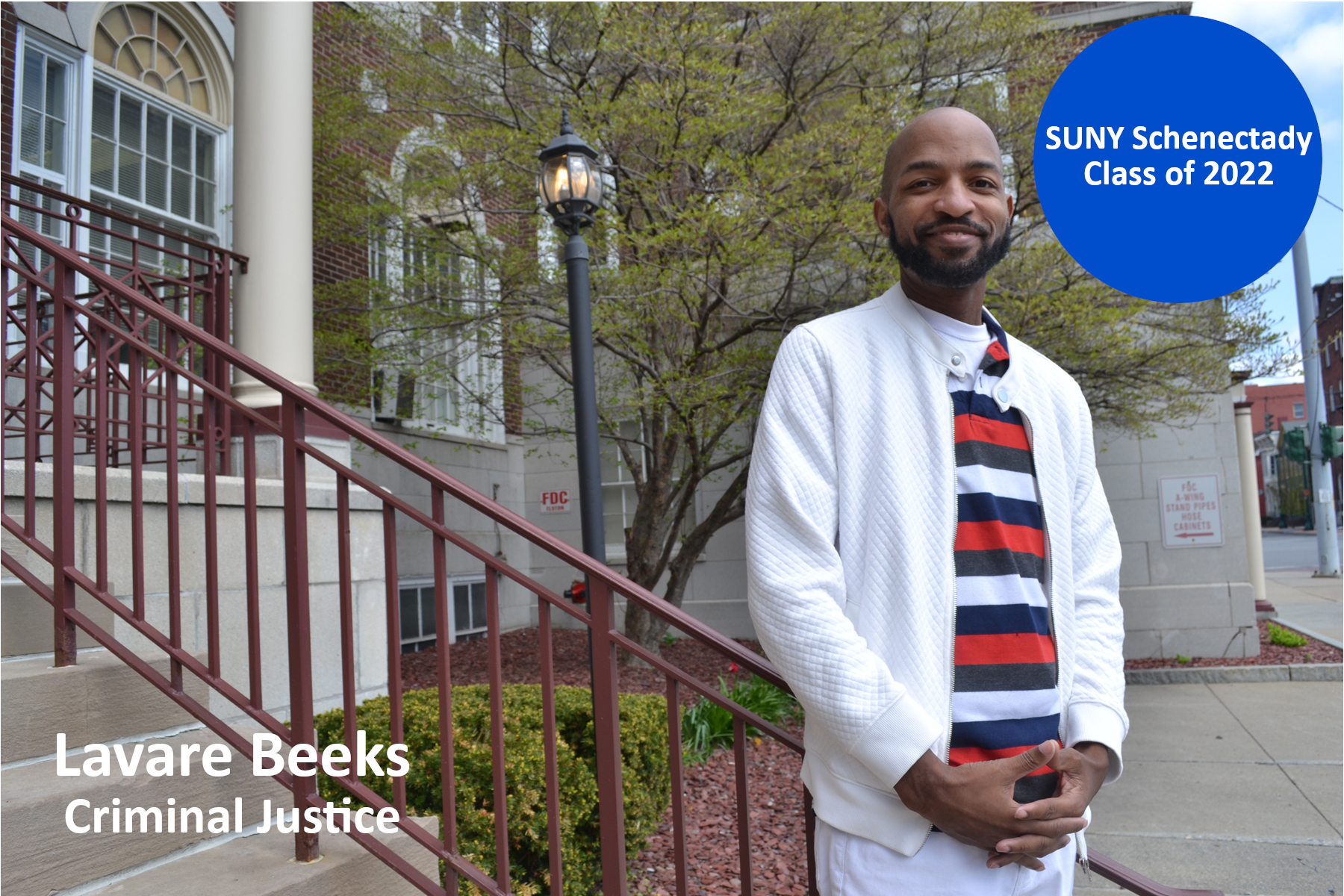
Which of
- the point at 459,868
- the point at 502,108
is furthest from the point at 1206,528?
the point at 459,868

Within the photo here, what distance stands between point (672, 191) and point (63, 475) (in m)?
5.39

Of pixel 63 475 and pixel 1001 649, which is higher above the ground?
pixel 63 475

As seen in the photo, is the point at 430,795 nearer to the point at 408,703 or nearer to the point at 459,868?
the point at 408,703

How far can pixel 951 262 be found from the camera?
1752mm

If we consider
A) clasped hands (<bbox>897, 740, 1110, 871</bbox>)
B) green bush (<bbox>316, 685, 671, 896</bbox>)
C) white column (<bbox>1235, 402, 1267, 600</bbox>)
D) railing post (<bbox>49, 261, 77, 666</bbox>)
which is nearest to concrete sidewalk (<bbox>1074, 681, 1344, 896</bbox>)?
green bush (<bbox>316, 685, 671, 896</bbox>)

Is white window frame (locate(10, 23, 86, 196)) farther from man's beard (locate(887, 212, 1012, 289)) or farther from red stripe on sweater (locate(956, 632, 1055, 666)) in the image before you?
red stripe on sweater (locate(956, 632, 1055, 666))

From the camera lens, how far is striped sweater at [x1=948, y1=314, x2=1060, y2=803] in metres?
1.57

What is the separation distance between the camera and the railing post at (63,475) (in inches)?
107

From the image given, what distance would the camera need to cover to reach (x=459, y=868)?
228 centimetres

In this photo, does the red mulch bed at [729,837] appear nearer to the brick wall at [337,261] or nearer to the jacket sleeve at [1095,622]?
the jacket sleeve at [1095,622]

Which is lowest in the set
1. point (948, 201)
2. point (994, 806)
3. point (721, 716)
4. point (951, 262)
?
point (721, 716)

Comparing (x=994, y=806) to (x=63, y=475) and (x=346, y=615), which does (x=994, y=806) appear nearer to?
(x=346, y=615)

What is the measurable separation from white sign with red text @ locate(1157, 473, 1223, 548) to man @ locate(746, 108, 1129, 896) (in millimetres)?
9153

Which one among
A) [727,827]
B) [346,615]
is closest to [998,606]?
[346,615]
